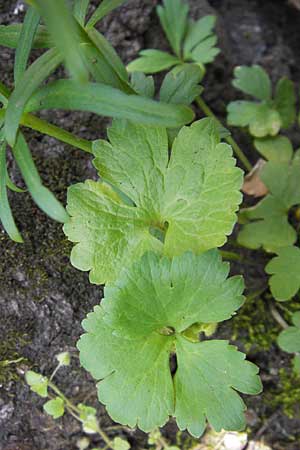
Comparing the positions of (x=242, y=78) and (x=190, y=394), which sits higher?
(x=242, y=78)

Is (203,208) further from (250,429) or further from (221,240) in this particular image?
(250,429)

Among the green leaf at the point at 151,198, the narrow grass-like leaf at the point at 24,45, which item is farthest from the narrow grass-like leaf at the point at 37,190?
the green leaf at the point at 151,198

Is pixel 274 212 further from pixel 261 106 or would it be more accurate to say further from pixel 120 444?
pixel 120 444

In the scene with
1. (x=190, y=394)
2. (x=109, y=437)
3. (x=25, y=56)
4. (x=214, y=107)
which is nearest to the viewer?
(x=25, y=56)

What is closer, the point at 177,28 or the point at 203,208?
the point at 203,208

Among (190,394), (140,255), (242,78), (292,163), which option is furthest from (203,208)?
(242,78)

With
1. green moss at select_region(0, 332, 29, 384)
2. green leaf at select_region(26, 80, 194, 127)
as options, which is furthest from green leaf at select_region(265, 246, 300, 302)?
green moss at select_region(0, 332, 29, 384)

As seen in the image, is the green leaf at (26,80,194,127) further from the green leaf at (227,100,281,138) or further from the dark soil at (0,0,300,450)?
the green leaf at (227,100,281,138)

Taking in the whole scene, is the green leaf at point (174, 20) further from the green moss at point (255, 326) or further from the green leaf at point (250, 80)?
the green moss at point (255, 326)
